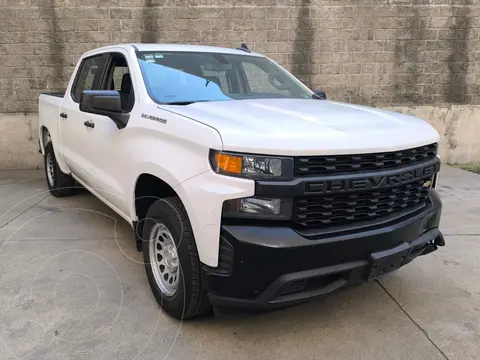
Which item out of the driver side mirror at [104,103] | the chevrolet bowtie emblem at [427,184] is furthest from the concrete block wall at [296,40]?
the chevrolet bowtie emblem at [427,184]

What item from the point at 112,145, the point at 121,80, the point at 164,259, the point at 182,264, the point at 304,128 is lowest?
the point at 164,259

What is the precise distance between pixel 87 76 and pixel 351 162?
347 centimetres

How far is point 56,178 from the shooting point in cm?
607

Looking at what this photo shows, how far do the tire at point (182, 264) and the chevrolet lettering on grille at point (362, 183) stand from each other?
789 millimetres

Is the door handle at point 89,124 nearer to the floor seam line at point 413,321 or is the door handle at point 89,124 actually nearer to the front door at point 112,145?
the front door at point 112,145

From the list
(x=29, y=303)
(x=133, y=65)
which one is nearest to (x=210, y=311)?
(x=29, y=303)

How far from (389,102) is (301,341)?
22.9 ft

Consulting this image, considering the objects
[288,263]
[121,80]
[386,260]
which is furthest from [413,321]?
[121,80]

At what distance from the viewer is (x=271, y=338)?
111 inches

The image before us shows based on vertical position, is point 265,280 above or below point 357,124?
below

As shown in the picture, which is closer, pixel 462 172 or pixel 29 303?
pixel 29 303

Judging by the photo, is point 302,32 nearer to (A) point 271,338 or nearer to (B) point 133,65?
(B) point 133,65

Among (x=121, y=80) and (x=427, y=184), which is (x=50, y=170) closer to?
(x=121, y=80)

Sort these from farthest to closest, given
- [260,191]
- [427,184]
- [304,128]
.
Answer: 1. [427,184]
2. [304,128]
3. [260,191]
